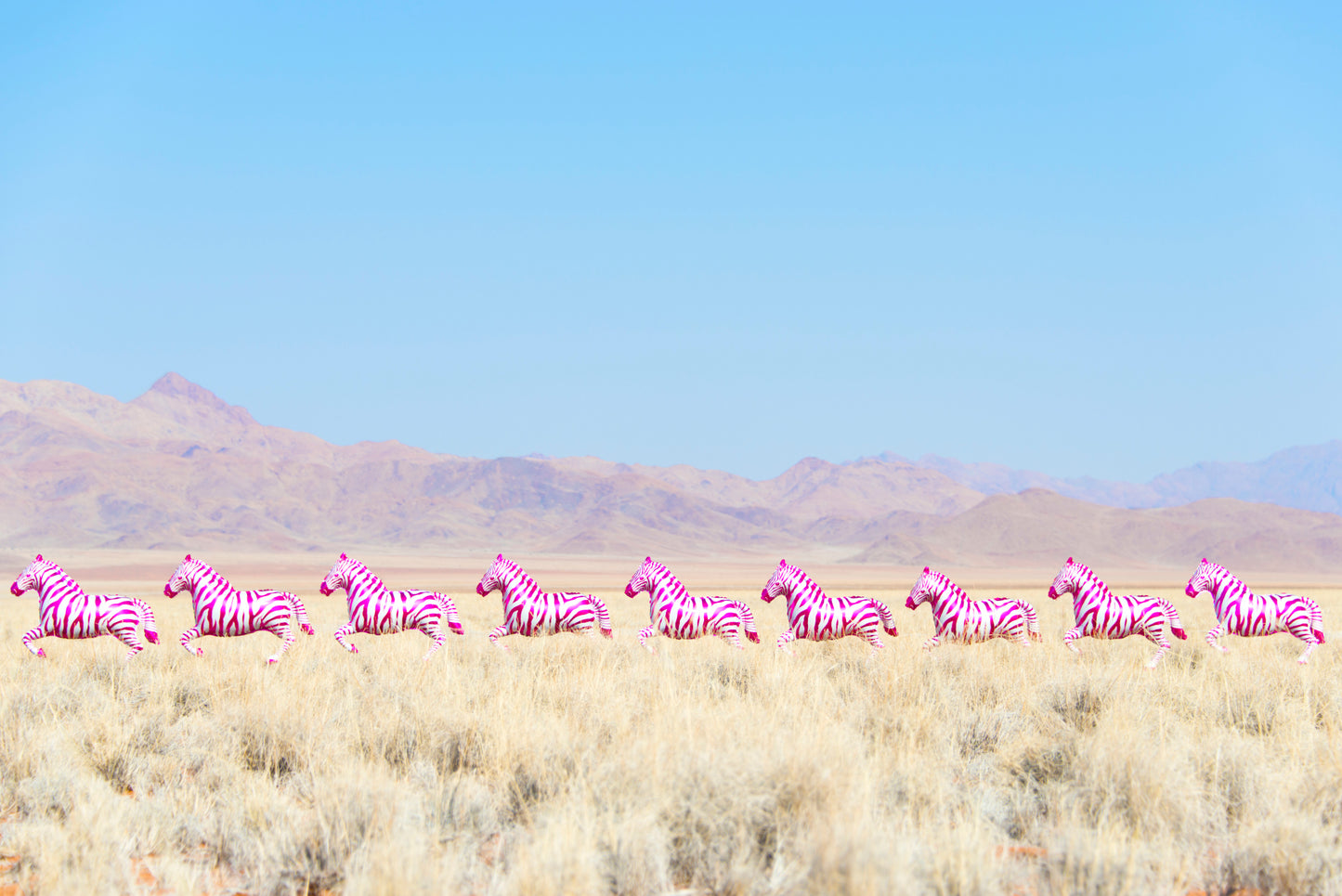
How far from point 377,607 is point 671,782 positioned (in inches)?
283

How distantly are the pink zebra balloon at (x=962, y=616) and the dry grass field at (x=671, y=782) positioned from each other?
216cm

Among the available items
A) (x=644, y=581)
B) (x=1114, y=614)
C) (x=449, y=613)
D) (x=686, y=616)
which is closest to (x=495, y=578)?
(x=449, y=613)

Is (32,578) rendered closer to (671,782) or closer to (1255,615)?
(671,782)

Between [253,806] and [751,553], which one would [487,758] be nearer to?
[253,806]

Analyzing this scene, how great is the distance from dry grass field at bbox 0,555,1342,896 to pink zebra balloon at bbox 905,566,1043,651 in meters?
2.16

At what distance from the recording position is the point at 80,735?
863 cm

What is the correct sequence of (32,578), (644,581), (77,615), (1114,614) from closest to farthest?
(77,615) → (1114,614) → (32,578) → (644,581)

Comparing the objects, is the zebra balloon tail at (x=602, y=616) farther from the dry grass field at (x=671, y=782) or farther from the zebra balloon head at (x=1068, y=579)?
the zebra balloon head at (x=1068, y=579)

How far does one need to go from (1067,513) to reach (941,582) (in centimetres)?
13708

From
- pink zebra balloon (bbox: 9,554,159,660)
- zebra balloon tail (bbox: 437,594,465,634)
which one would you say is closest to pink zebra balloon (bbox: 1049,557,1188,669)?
zebra balloon tail (bbox: 437,594,465,634)

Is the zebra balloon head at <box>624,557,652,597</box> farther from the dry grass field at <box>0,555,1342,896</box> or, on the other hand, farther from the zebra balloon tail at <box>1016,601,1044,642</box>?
the zebra balloon tail at <box>1016,601,1044,642</box>

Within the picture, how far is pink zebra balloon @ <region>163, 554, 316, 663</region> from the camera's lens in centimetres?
1244

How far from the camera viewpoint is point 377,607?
501 inches

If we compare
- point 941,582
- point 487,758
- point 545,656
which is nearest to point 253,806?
point 487,758
